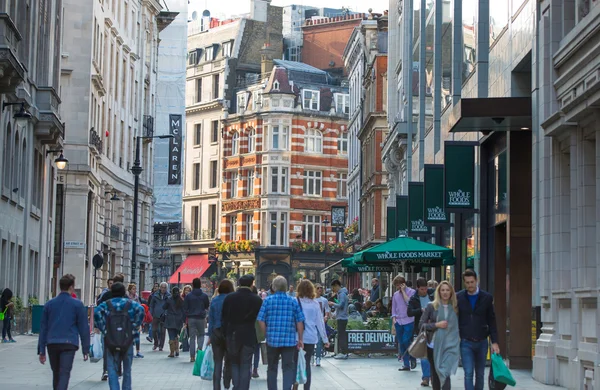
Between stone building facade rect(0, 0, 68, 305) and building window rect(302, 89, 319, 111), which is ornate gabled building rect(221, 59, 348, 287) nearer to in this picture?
building window rect(302, 89, 319, 111)

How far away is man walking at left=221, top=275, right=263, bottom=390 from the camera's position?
15875 millimetres

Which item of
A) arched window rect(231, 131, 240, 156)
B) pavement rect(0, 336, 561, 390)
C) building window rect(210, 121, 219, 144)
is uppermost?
building window rect(210, 121, 219, 144)

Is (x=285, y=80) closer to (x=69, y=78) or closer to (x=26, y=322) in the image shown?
(x=69, y=78)

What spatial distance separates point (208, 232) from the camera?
93250 mm

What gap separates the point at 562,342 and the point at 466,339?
14.5ft

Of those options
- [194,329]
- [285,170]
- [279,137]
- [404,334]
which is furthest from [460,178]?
[285,170]

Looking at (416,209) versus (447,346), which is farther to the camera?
(416,209)

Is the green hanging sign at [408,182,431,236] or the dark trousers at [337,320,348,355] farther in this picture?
the green hanging sign at [408,182,431,236]

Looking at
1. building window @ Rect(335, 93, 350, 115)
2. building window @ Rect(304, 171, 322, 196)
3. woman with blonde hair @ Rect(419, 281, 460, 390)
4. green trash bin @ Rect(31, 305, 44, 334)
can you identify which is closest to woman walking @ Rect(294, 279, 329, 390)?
woman with blonde hair @ Rect(419, 281, 460, 390)

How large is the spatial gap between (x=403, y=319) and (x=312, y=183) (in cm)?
6813

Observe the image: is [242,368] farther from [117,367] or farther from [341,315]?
[341,315]

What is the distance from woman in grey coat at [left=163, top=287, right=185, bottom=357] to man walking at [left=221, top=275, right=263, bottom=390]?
12.5 metres

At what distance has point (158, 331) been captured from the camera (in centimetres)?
3189

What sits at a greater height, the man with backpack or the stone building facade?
the stone building facade
